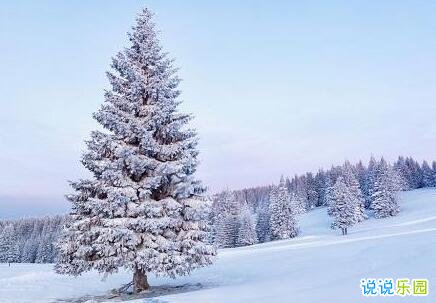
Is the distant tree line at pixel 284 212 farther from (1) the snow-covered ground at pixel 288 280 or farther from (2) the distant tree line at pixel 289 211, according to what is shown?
(1) the snow-covered ground at pixel 288 280

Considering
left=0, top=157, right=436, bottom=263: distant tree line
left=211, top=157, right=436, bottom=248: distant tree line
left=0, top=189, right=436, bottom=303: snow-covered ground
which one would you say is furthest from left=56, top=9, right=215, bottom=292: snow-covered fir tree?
left=211, top=157, right=436, bottom=248: distant tree line

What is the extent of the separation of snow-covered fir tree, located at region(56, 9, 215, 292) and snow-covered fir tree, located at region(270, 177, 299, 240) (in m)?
57.9

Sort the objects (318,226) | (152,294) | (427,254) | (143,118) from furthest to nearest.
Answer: (318,226) → (143,118) → (152,294) → (427,254)

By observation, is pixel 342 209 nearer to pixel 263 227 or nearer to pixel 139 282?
pixel 263 227

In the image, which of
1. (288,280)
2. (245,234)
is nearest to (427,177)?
(245,234)

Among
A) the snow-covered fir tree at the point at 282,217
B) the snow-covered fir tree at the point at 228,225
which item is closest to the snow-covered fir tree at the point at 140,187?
the snow-covered fir tree at the point at 282,217

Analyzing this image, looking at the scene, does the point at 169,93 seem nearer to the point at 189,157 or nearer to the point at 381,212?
the point at 189,157

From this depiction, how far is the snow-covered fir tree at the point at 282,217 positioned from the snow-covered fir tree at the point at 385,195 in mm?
18566

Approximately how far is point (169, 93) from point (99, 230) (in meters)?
6.86

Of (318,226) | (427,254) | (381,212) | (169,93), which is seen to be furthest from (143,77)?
(318,226)

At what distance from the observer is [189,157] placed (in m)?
19.0

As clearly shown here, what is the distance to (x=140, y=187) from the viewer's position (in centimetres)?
1833

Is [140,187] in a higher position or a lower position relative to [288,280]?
higher

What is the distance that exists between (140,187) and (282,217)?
199 feet
